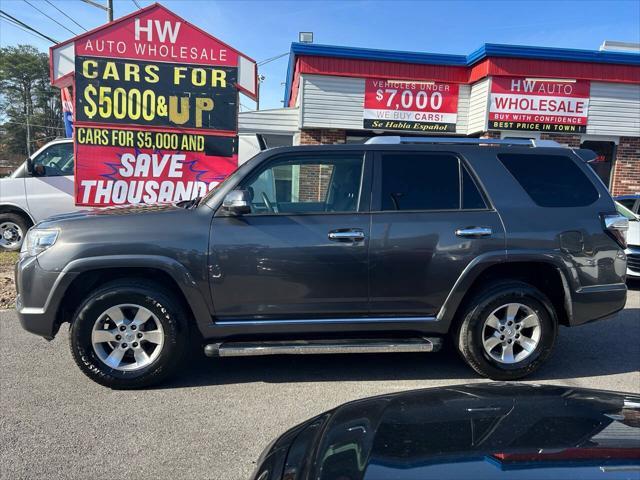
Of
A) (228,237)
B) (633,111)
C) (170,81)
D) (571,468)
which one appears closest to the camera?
(571,468)

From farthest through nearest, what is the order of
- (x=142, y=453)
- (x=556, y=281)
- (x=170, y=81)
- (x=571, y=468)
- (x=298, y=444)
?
(x=170, y=81) → (x=556, y=281) → (x=142, y=453) → (x=298, y=444) → (x=571, y=468)

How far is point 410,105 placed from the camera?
13711mm

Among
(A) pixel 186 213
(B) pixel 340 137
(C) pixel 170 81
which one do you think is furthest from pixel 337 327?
(B) pixel 340 137

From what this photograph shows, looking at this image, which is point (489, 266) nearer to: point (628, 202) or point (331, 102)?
point (628, 202)

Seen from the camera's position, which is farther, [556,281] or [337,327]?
[556,281]

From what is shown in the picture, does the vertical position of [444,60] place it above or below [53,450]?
above

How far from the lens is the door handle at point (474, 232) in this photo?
3990 millimetres

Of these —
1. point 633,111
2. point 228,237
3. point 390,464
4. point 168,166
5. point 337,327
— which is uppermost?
point 633,111

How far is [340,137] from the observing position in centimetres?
1388

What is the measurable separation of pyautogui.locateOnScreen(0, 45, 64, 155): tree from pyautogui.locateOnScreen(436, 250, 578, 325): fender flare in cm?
6691

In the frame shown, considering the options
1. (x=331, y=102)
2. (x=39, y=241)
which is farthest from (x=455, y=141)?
(x=331, y=102)

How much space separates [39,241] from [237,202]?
1588 mm

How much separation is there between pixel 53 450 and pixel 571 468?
115 inches

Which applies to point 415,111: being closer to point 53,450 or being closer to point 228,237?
point 228,237
